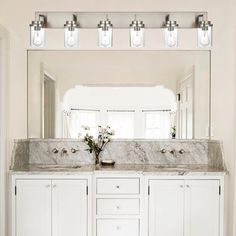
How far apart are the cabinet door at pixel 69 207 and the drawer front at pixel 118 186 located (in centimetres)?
16

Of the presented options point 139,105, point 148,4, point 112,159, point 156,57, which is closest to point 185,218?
point 112,159

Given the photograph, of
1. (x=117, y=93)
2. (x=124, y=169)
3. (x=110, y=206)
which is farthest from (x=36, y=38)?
(x=110, y=206)

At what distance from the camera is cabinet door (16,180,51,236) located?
326cm

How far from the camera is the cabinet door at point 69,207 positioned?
3.26 m

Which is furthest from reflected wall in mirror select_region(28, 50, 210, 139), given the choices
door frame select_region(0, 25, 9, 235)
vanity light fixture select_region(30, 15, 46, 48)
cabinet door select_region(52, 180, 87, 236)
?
cabinet door select_region(52, 180, 87, 236)

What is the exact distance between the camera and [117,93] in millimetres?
3824

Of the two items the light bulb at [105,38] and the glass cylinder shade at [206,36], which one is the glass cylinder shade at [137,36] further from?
the glass cylinder shade at [206,36]

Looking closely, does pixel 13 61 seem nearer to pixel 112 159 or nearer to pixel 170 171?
pixel 112 159

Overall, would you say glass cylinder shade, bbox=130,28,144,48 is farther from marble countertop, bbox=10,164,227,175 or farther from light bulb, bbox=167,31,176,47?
marble countertop, bbox=10,164,227,175

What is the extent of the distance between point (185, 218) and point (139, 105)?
125 centimetres

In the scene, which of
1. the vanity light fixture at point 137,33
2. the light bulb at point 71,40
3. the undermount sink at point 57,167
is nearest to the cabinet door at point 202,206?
the undermount sink at point 57,167

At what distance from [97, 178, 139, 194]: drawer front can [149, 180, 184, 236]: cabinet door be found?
0.51 ft

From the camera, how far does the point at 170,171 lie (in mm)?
3303

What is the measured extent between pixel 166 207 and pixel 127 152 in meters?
0.76
